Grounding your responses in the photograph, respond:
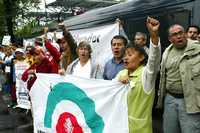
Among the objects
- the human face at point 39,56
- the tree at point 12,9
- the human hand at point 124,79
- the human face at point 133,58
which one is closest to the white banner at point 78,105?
the human hand at point 124,79

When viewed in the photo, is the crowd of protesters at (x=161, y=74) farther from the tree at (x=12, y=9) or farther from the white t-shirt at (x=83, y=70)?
the tree at (x=12, y=9)

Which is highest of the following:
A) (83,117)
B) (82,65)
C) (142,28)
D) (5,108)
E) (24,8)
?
(24,8)

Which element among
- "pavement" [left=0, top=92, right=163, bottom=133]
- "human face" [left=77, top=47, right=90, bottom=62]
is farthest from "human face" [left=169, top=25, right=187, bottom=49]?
"pavement" [left=0, top=92, right=163, bottom=133]

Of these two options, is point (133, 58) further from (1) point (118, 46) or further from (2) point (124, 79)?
(1) point (118, 46)

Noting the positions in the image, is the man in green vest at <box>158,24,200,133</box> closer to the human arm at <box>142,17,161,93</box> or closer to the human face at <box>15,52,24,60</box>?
the human arm at <box>142,17,161,93</box>

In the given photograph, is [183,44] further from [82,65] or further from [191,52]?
[82,65]

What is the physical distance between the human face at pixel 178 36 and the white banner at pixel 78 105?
2.59 feet

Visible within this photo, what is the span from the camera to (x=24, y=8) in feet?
108

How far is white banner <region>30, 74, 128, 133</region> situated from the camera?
4750mm

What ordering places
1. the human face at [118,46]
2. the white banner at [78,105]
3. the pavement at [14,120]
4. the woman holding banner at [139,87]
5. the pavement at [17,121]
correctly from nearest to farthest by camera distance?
the woman holding banner at [139,87] → the white banner at [78,105] → the human face at [118,46] → the pavement at [17,121] → the pavement at [14,120]

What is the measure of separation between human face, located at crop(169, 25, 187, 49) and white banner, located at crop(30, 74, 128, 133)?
0.79m

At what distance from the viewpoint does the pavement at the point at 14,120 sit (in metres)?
8.95

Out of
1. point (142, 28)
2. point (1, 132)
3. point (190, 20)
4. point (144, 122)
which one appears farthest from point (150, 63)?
point (1, 132)

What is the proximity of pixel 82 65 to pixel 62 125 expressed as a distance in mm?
867
